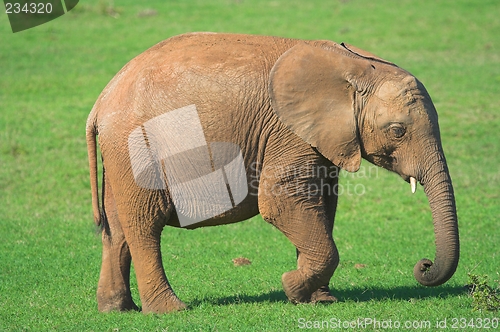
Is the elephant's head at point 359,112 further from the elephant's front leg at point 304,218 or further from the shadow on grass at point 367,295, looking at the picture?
the shadow on grass at point 367,295

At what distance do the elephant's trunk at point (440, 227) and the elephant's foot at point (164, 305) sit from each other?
2.42 metres

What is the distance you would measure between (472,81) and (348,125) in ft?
43.3

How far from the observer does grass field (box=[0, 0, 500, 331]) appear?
8508mm

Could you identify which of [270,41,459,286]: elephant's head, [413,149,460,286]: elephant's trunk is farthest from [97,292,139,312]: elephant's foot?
[413,149,460,286]: elephant's trunk

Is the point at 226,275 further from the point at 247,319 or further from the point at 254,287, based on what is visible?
the point at 247,319

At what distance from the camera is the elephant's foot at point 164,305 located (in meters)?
8.41

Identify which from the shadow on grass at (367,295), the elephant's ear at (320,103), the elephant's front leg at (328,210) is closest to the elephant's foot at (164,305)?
the shadow on grass at (367,295)

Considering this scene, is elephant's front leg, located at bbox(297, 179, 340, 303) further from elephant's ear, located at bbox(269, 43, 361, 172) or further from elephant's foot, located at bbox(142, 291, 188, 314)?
elephant's foot, located at bbox(142, 291, 188, 314)

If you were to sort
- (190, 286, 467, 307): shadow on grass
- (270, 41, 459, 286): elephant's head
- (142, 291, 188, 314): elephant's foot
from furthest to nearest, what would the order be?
(190, 286, 467, 307): shadow on grass, (142, 291, 188, 314): elephant's foot, (270, 41, 459, 286): elephant's head

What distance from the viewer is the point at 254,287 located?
9.73 metres

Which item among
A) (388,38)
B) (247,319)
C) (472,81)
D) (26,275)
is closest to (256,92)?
(247,319)

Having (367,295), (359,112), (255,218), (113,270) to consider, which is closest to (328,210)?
(367,295)

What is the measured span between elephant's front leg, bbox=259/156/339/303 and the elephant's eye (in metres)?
0.87

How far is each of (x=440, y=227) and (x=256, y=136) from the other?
1.97 metres
